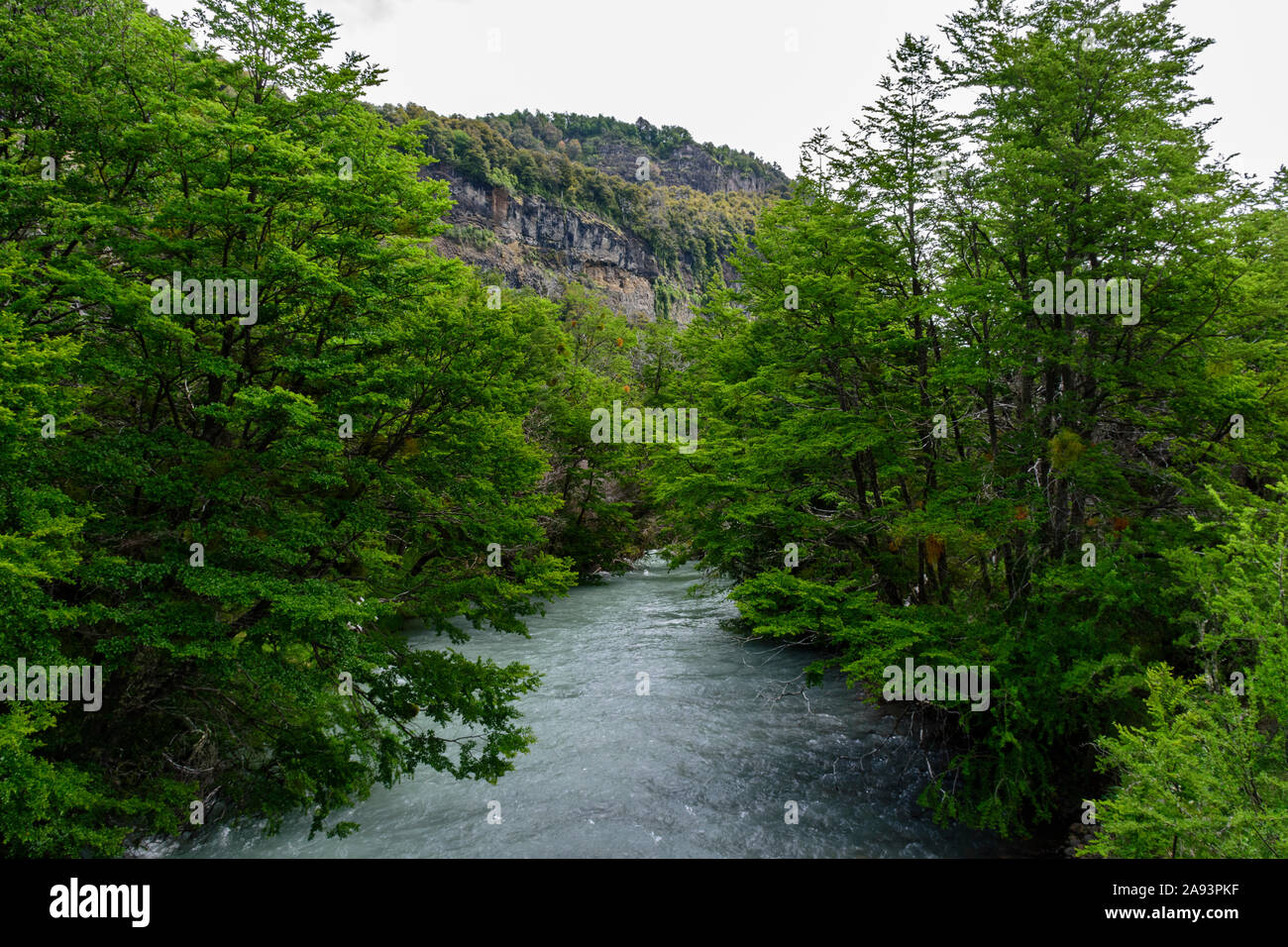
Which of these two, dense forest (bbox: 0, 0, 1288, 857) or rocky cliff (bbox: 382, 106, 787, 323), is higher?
rocky cliff (bbox: 382, 106, 787, 323)

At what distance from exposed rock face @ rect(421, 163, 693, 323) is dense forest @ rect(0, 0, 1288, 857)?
287ft

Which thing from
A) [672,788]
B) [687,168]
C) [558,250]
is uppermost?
[687,168]

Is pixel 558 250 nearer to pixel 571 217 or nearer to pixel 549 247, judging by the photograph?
pixel 549 247

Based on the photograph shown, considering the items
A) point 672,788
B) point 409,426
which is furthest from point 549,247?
point 672,788

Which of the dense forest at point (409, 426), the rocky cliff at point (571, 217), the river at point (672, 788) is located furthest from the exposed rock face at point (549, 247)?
the dense forest at point (409, 426)

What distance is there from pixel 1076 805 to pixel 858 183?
33.1 ft

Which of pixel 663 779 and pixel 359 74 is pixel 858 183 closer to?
pixel 359 74

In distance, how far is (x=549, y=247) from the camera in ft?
372

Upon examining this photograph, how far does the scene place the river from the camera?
8680 mm

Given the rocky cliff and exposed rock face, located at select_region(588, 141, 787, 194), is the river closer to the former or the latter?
the rocky cliff

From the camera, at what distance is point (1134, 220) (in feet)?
24.9

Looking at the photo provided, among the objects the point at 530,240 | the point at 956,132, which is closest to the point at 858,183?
the point at 956,132

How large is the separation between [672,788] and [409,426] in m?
6.87

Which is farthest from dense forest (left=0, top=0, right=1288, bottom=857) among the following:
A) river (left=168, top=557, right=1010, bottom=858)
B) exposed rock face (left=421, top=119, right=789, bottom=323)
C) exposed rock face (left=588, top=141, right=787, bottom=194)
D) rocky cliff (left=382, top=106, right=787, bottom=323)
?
exposed rock face (left=588, top=141, right=787, bottom=194)
